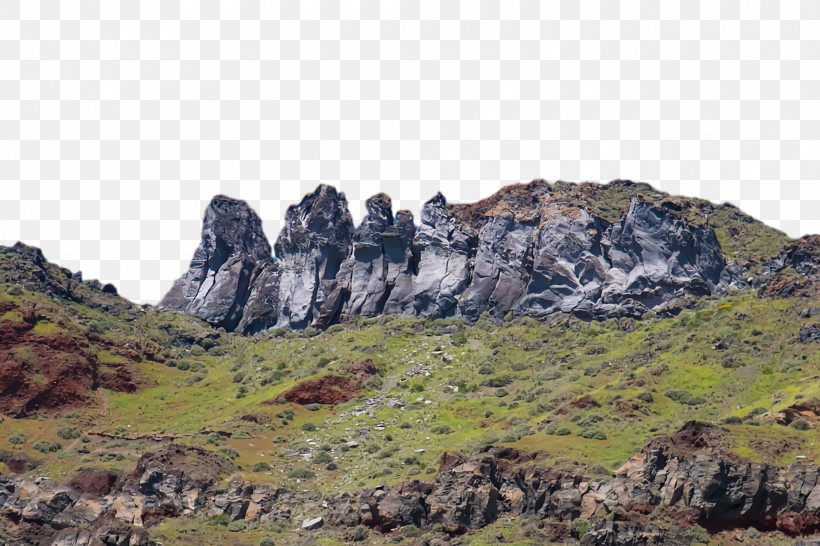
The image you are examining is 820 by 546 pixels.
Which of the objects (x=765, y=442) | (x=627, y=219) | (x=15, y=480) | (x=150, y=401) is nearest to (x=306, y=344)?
(x=150, y=401)

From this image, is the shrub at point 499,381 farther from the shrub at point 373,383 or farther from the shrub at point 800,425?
the shrub at point 800,425

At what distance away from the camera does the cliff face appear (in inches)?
4405

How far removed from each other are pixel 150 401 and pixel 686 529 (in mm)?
67025

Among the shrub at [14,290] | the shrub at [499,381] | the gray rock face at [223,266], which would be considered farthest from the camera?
the gray rock face at [223,266]

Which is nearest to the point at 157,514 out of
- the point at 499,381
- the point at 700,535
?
the point at 700,535

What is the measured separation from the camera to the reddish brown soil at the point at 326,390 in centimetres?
9225

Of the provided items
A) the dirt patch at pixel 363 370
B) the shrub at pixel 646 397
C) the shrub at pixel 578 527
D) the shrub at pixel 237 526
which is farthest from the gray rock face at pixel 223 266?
the shrub at pixel 578 527

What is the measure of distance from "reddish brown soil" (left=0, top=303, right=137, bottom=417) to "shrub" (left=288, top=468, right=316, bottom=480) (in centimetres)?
3382

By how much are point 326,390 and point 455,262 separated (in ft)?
123

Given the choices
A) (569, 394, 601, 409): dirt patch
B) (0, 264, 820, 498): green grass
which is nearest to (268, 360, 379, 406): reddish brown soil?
(0, 264, 820, 498): green grass

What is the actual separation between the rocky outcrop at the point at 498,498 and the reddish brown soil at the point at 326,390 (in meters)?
21.3

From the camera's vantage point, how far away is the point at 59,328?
339 ft

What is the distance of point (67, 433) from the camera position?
85500 mm

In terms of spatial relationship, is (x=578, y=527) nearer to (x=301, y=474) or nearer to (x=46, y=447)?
(x=301, y=474)
